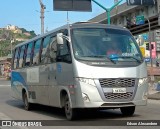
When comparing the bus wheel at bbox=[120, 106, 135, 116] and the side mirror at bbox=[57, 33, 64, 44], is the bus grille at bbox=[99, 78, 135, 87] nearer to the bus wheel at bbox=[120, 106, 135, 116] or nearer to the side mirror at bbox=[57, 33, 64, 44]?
the bus wheel at bbox=[120, 106, 135, 116]

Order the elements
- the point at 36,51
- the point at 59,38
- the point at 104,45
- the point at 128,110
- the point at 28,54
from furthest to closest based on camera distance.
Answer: the point at 28,54
the point at 36,51
the point at 128,110
the point at 59,38
the point at 104,45

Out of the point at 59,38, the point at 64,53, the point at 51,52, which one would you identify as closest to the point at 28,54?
the point at 51,52

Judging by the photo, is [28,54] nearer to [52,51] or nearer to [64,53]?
[52,51]

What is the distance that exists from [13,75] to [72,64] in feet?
25.5

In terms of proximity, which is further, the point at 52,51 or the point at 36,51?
the point at 36,51

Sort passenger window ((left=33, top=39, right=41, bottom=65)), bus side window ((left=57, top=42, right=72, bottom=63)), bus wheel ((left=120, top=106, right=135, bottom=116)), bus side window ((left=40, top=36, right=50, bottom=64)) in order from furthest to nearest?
passenger window ((left=33, top=39, right=41, bottom=65))
bus side window ((left=40, top=36, right=50, bottom=64))
bus wheel ((left=120, top=106, right=135, bottom=116))
bus side window ((left=57, top=42, right=72, bottom=63))

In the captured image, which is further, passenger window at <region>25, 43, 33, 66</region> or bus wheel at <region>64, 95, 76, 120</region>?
passenger window at <region>25, 43, 33, 66</region>

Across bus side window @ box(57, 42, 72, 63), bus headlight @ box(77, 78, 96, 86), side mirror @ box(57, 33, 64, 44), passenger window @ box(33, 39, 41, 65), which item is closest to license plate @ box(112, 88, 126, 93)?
bus headlight @ box(77, 78, 96, 86)

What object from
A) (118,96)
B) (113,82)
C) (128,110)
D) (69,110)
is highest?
(113,82)

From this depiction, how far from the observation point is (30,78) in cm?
1535

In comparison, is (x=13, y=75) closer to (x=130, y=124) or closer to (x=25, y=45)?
(x=25, y=45)

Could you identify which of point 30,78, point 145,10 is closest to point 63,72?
point 30,78

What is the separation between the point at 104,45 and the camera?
11.5 m

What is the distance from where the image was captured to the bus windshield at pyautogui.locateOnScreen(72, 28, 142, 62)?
11227 millimetres
